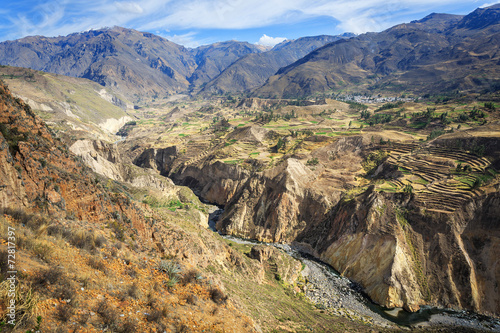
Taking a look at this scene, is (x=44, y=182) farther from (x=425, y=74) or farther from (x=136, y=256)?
(x=425, y=74)

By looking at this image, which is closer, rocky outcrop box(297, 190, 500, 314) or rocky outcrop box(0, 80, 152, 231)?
rocky outcrop box(0, 80, 152, 231)

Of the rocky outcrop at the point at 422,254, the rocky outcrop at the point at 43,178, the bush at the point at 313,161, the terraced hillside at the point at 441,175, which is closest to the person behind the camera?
the rocky outcrop at the point at 43,178

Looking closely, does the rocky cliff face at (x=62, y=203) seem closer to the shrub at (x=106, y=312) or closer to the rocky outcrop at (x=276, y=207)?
the shrub at (x=106, y=312)

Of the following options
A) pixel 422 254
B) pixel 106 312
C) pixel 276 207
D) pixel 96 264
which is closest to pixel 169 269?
pixel 96 264

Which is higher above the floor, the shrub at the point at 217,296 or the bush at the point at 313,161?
the bush at the point at 313,161

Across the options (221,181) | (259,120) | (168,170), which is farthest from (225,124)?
(221,181)

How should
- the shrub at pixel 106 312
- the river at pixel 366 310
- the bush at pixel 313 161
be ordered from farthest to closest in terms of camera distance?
the bush at pixel 313 161 < the river at pixel 366 310 < the shrub at pixel 106 312

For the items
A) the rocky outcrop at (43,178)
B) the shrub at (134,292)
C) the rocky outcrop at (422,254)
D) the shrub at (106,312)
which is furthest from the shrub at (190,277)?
the rocky outcrop at (422,254)

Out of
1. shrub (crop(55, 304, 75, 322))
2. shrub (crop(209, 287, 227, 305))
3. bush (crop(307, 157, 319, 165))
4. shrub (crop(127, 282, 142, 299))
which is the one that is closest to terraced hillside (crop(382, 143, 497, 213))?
bush (crop(307, 157, 319, 165))

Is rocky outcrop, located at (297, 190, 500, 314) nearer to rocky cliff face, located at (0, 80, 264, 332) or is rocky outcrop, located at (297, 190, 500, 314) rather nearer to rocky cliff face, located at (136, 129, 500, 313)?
rocky cliff face, located at (136, 129, 500, 313)
